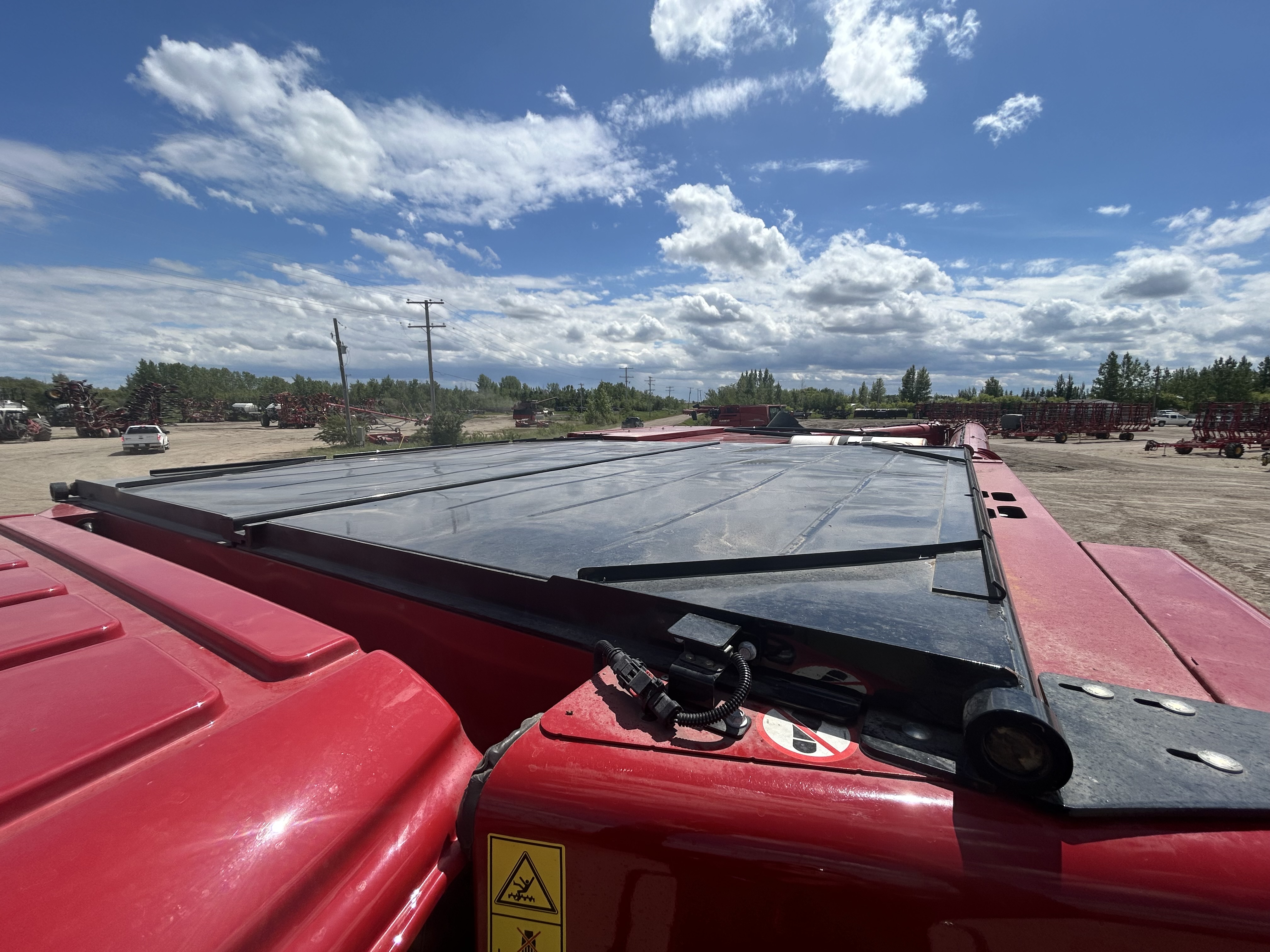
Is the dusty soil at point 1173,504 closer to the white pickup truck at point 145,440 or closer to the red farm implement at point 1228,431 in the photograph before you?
the red farm implement at point 1228,431

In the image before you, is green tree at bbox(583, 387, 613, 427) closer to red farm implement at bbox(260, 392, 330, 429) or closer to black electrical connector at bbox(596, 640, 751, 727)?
red farm implement at bbox(260, 392, 330, 429)

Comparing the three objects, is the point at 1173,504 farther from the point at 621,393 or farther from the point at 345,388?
the point at 621,393

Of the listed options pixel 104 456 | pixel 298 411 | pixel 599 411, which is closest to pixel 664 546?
pixel 104 456

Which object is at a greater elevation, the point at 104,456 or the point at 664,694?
the point at 664,694

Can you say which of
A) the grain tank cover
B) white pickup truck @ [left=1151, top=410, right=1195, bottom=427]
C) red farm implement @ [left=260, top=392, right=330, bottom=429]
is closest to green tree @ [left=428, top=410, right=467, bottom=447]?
red farm implement @ [left=260, top=392, right=330, bottom=429]

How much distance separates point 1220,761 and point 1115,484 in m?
19.3

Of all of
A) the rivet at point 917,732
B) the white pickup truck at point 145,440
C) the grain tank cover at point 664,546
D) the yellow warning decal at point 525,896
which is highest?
the grain tank cover at point 664,546

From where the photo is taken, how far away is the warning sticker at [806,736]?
2.80ft

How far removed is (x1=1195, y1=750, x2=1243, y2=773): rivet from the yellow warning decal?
0.94 metres

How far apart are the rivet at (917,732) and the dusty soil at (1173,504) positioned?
4158mm

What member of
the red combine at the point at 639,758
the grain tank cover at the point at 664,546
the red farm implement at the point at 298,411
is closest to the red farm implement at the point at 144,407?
the red farm implement at the point at 298,411

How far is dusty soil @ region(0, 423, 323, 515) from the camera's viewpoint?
15.5m

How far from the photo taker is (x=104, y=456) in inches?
990

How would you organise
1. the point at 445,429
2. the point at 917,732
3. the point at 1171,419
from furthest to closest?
the point at 1171,419, the point at 445,429, the point at 917,732
